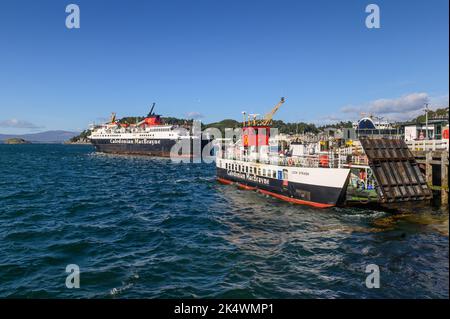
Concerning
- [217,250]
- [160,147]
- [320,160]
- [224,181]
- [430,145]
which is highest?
[160,147]

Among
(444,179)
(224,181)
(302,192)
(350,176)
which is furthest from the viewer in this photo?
(224,181)

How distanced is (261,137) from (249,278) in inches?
1329

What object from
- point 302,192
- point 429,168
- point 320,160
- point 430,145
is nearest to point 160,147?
point 302,192

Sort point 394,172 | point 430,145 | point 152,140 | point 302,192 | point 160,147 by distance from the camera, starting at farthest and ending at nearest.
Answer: point 152,140 < point 160,147 < point 430,145 < point 302,192 < point 394,172

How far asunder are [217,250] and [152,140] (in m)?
109

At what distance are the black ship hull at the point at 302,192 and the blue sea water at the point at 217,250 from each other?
44.9 inches

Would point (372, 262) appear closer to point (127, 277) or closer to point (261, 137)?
point (127, 277)

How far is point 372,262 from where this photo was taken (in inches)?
756

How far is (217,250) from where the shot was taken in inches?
855

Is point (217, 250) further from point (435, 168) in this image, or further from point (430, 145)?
point (430, 145)

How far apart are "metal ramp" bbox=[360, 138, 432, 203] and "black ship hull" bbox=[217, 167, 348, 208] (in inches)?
148

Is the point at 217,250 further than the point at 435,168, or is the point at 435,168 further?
the point at 435,168

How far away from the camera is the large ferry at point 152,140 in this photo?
121 m
